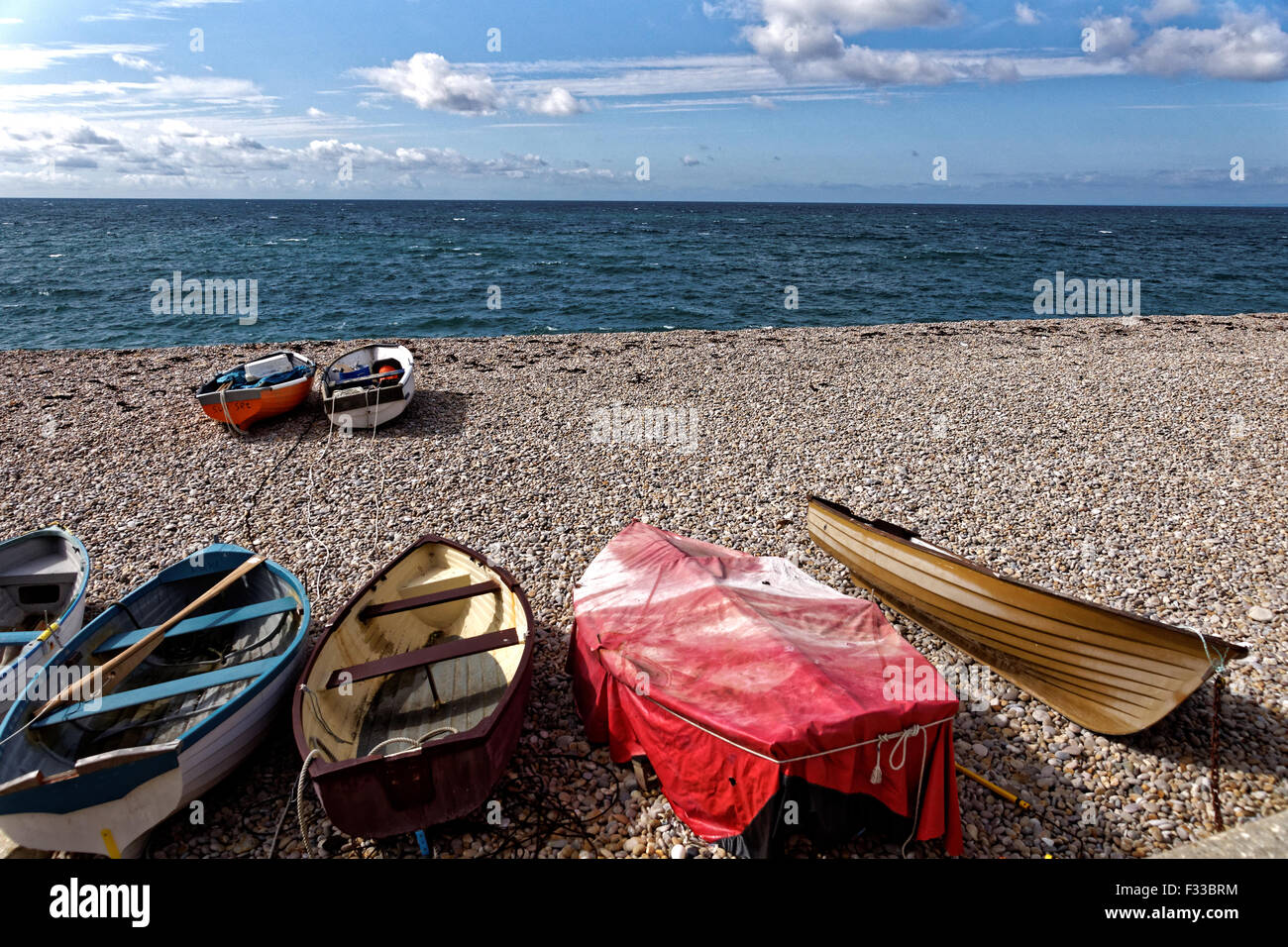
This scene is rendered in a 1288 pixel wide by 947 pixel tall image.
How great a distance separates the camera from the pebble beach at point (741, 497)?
244 inches

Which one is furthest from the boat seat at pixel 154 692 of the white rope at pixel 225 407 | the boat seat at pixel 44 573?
the white rope at pixel 225 407

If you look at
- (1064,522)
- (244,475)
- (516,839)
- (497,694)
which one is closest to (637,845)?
(516,839)

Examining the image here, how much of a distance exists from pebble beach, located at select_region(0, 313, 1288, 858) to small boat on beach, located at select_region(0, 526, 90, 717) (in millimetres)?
646

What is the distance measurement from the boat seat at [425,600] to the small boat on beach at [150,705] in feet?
2.39

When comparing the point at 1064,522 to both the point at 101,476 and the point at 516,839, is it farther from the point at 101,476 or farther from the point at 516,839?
the point at 101,476

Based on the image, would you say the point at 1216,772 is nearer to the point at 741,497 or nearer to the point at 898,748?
the point at 898,748

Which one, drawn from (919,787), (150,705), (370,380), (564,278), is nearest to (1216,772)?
(919,787)

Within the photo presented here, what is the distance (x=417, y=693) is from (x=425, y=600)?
1.09m

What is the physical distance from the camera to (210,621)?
24.7 ft

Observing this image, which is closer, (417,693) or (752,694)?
(752,694)

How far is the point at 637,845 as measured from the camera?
584cm

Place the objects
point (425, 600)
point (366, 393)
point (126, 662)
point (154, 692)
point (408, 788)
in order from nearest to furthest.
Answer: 1. point (408, 788)
2. point (154, 692)
3. point (126, 662)
4. point (425, 600)
5. point (366, 393)

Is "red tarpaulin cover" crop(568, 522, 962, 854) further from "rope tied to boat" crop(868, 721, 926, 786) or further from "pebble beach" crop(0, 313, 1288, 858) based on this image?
"pebble beach" crop(0, 313, 1288, 858)

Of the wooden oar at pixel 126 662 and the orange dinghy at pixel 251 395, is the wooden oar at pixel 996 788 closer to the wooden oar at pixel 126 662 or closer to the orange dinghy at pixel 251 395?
the wooden oar at pixel 126 662
